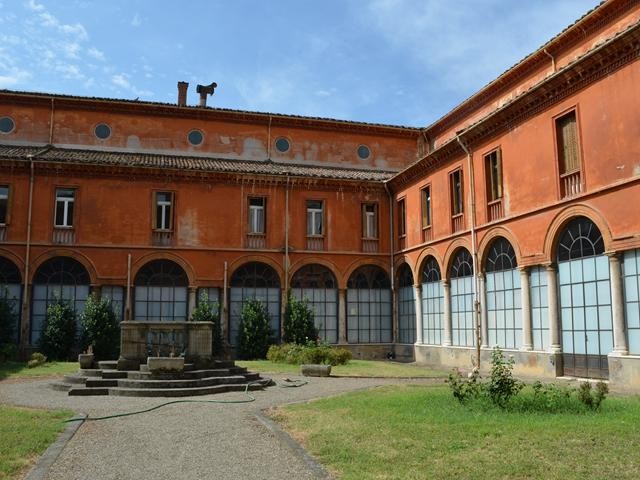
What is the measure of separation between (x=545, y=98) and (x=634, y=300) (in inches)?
249

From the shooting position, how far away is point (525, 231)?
18.6 metres

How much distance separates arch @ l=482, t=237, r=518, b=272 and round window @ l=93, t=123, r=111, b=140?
17.0m

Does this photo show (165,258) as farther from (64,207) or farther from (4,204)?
(4,204)

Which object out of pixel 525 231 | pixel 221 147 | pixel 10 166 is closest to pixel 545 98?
pixel 525 231

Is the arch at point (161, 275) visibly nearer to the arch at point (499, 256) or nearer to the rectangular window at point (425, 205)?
the rectangular window at point (425, 205)

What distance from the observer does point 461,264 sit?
2255 cm

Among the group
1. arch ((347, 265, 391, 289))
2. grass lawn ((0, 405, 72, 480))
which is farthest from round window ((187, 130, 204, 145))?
grass lawn ((0, 405, 72, 480))

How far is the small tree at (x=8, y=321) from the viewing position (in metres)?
23.3

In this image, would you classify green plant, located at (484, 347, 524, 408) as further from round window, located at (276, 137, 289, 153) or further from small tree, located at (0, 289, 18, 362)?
round window, located at (276, 137, 289, 153)

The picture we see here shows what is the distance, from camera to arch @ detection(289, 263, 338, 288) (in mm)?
27172

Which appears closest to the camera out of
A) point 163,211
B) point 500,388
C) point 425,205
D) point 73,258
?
point 500,388

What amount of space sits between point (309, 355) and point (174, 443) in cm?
1311

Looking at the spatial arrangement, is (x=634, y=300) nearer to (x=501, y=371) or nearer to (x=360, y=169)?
(x=501, y=371)

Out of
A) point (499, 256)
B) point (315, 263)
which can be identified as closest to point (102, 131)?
point (315, 263)
